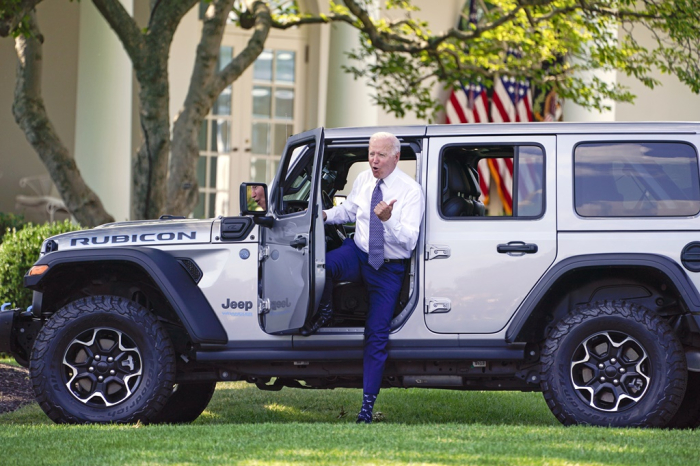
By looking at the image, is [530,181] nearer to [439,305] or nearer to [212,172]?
[439,305]

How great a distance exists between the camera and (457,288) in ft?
20.2

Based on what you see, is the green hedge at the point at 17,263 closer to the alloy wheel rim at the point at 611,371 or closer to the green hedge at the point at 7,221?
the green hedge at the point at 7,221

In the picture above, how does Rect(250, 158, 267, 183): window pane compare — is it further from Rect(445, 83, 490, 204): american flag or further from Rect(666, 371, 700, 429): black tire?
Rect(666, 371, 700, 429): black tire

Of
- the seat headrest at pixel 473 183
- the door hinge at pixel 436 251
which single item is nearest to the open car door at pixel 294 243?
Result: the door hinge at pixel 436 251

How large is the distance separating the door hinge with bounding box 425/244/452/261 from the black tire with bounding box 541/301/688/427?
2.53ft

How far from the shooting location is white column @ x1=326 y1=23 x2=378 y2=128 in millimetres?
16047

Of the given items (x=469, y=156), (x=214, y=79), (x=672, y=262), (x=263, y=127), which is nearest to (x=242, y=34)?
(x=263, y=127)

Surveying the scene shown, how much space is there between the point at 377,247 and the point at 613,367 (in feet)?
5.06

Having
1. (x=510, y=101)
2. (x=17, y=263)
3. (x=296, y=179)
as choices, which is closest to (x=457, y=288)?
(x=296, y=179)

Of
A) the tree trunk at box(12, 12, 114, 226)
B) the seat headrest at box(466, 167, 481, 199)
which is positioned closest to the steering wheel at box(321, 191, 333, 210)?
the seat headrest at box(466, 167, 481, 199)

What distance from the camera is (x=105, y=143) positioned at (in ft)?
47.7

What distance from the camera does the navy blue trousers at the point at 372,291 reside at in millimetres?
6102

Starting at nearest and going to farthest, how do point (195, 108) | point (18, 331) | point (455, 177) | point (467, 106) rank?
point (455, 177) → point (18, 331) → point (195, 108) → point (467, 106)

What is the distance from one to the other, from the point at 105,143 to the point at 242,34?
378cm
